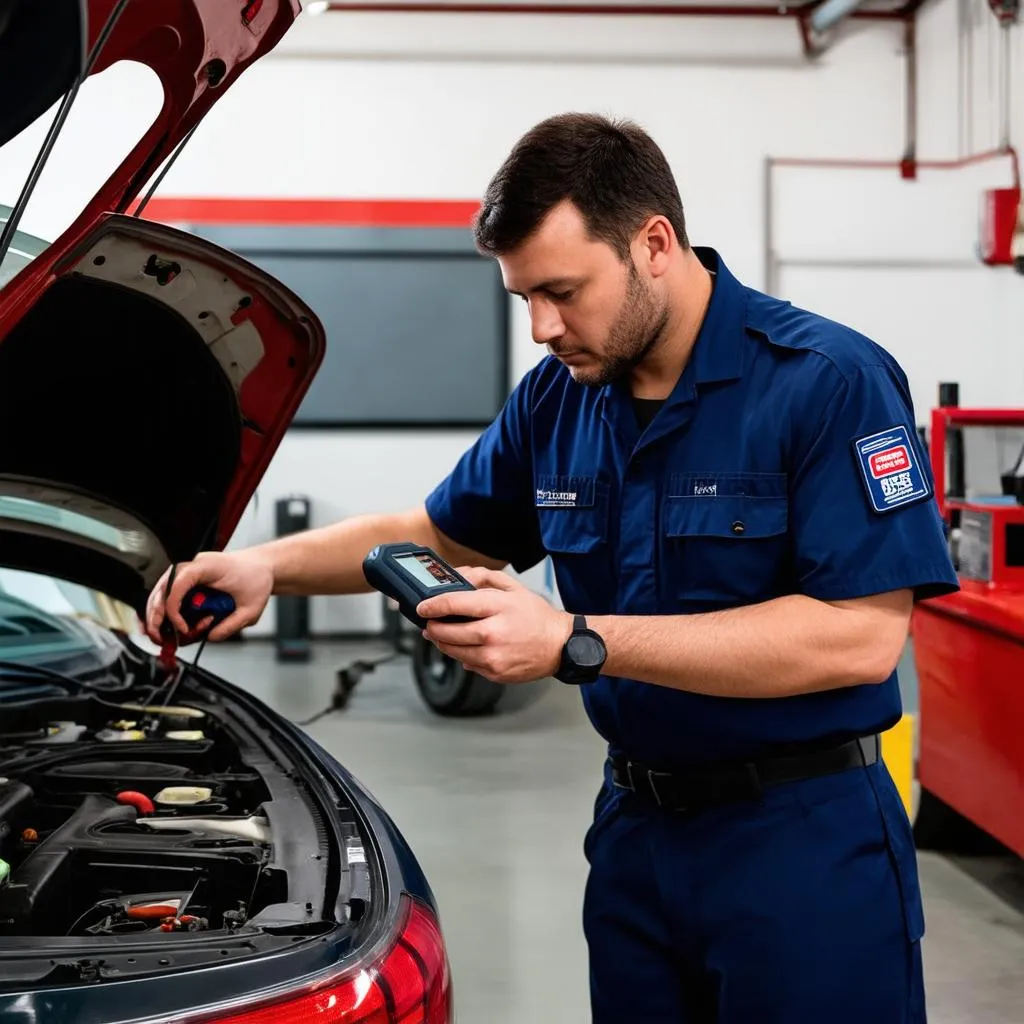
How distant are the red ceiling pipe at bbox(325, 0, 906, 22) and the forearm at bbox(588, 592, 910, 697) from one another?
258 inches

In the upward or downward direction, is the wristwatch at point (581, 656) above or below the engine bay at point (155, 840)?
above

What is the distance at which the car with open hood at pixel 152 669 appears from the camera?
1.19 m

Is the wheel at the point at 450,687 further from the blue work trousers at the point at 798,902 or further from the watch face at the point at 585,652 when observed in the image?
the watch face at the point at 585,652

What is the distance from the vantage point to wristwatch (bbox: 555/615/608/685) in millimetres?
1404

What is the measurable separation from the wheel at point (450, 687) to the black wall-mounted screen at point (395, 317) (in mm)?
1961

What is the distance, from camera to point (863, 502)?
59.5 inches

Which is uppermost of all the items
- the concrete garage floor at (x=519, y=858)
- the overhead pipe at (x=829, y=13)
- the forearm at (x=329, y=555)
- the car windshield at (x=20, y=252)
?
the overhead pipe at (x=829, y=13)

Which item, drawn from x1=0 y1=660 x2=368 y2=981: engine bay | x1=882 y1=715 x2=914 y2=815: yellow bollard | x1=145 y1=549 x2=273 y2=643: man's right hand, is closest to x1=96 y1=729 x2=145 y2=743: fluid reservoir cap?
x1=0 y1=660 x2=368 y2=981: engine bay

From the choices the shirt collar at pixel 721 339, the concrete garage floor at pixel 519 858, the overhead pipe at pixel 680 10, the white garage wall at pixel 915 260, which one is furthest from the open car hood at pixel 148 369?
the white garage wall at pixel 915 260

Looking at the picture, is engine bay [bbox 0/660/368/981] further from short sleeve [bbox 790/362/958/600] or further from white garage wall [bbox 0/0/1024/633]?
white garage wall [bbox 0/0/1024/633]

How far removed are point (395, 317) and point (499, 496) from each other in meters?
5.56

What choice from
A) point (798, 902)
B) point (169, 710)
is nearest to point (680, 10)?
point (169, 710)

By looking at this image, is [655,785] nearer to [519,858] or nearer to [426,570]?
[426,570]

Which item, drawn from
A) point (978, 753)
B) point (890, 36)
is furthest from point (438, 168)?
point (978, 753)
